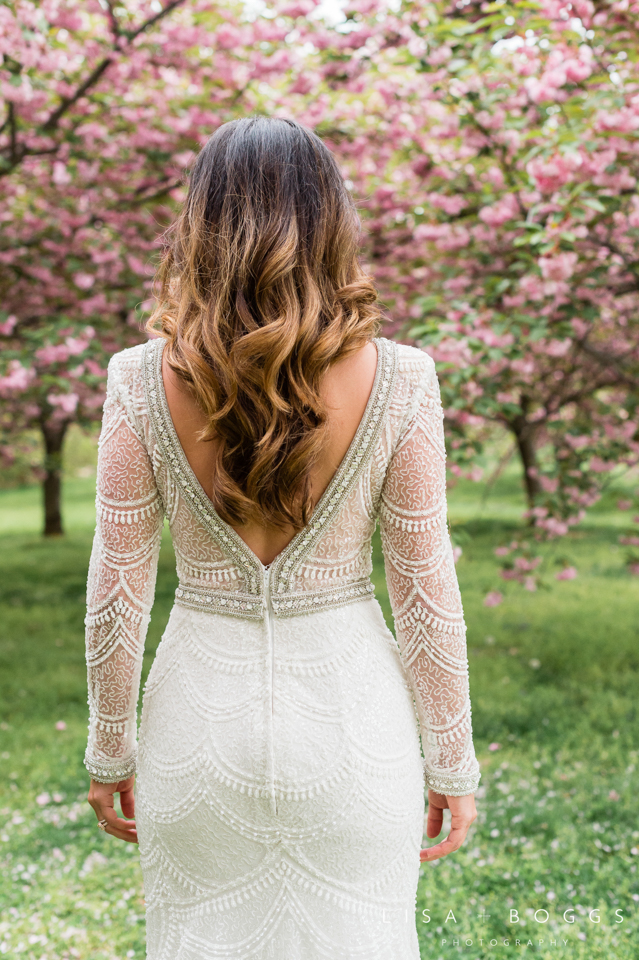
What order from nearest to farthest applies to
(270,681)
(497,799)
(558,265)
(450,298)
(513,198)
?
(270,681), (558,265), (497,799), (513,198), (450,298)

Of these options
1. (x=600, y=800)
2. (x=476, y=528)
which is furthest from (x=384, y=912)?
(x=476, y=528)

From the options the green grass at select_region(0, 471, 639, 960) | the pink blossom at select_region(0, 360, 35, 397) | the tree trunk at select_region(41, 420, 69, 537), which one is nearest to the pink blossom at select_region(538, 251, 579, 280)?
the green grass at select_region(0, 471, 639, 960)

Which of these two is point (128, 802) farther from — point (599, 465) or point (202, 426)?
point (599, 465)

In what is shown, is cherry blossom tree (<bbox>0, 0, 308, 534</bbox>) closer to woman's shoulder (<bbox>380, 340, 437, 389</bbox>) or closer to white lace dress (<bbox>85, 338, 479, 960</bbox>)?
white lace dress (<bbox>85, 338, 479, 960</bbox>)

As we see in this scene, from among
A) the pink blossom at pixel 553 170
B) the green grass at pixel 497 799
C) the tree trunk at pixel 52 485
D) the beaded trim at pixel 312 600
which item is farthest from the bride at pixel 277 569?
the tree trunk at pixel 52 485

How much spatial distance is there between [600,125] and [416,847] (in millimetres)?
2960

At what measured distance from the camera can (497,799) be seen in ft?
12.1

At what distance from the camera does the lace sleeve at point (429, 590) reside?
1.36 m

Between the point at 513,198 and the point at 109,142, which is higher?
the point at 513,198

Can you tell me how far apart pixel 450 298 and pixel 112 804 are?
314 cm

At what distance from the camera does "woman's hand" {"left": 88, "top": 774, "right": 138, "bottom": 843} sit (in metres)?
1.56

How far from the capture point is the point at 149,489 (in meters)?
1.40

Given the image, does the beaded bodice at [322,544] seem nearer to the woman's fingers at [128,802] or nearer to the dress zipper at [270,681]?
the dress zipper at [270,681]

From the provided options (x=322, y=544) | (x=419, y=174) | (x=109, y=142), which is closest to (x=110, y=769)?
(x=322, y=544)
